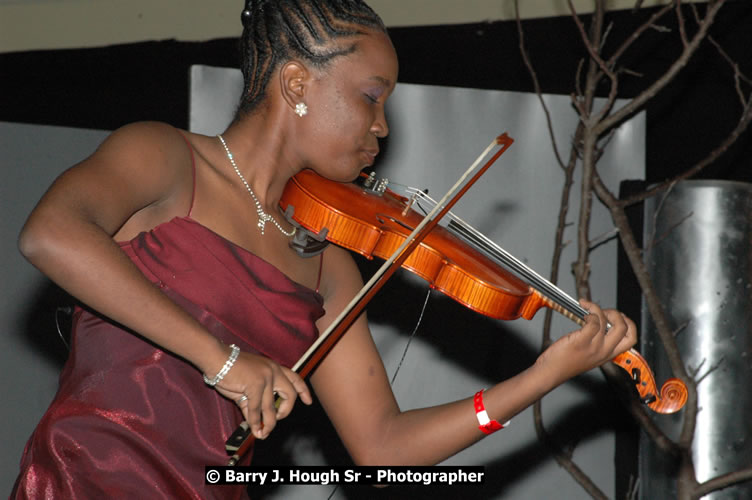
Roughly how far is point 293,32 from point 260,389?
66 centimetres

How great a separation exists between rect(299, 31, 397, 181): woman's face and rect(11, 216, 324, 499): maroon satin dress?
0.22 meters

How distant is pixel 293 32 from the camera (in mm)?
1529

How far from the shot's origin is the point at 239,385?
1.18 meters

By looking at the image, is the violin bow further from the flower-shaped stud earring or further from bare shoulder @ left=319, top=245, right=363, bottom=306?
the flower-shaped stud earring

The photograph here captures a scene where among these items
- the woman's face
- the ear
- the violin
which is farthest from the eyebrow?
the violin

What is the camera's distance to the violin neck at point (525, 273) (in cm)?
163

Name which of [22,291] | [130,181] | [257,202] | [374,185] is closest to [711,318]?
[374,185]

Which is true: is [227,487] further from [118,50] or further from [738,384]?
[118,50]

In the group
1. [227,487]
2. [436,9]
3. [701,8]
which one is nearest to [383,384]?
[227,487]

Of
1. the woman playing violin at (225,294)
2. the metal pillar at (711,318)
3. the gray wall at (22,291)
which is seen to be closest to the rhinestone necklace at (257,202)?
the woman playing violin at (225,294)

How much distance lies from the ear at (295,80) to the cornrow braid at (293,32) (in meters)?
0.02

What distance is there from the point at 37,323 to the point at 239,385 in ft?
7.73

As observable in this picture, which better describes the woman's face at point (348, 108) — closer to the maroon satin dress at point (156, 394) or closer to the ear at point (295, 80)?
the ear at point (295, 80)

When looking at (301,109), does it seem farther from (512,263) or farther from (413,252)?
(512,263)
